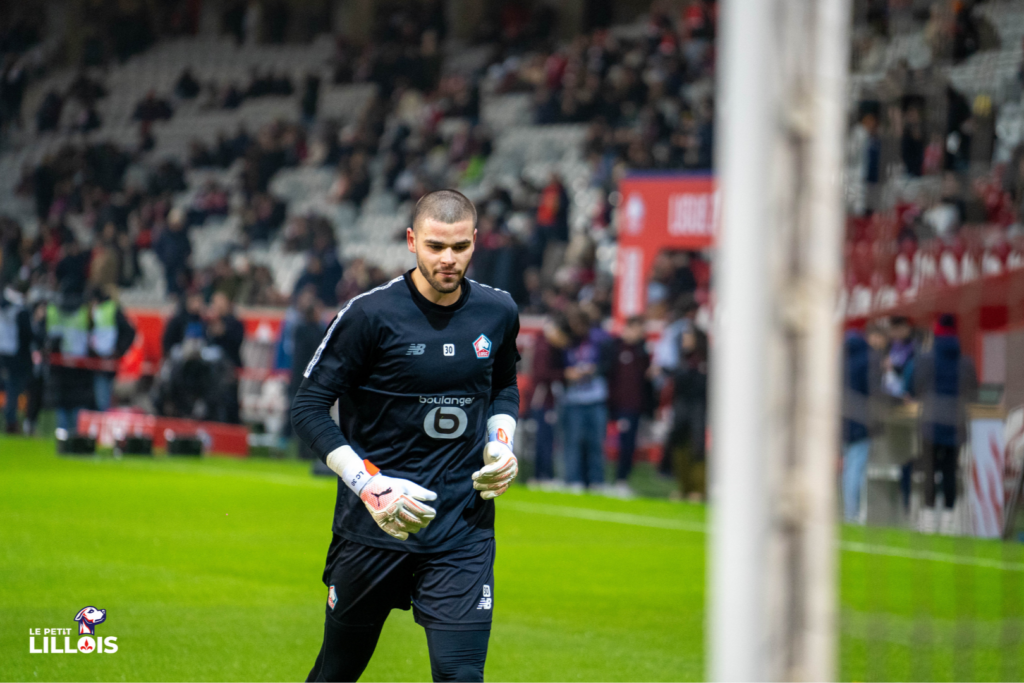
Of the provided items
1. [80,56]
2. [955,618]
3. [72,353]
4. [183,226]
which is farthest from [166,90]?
[955,618]

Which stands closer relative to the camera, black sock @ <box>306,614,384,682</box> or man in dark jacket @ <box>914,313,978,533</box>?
black sock @ <box>306,614,384,682</box>

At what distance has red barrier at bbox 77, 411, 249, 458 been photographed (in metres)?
18.4

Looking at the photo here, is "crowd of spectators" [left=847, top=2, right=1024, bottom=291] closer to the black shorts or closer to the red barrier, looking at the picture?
the black shorts

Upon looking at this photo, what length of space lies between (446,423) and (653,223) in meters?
13.4

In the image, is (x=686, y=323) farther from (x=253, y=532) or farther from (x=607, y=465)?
(x=253, y=532)

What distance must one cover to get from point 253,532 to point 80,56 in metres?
29.7

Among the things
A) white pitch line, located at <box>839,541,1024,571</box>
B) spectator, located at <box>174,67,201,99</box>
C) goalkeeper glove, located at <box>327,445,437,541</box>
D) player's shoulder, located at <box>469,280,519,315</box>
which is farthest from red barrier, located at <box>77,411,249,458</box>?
spectator, located at <box>174,67,201,99</box>

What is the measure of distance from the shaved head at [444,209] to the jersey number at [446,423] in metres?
0.65

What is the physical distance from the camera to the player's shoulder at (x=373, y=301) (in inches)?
180

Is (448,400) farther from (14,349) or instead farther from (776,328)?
Result: (14,349)

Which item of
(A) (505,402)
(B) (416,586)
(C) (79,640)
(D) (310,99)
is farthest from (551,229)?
(B) (416,586)

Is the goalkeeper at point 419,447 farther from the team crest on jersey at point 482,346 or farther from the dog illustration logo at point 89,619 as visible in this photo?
the dog illustration logo at point 89,619

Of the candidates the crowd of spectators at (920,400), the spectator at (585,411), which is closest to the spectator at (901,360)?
the crowd of spectators at (920,400)

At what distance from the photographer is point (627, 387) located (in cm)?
1559
